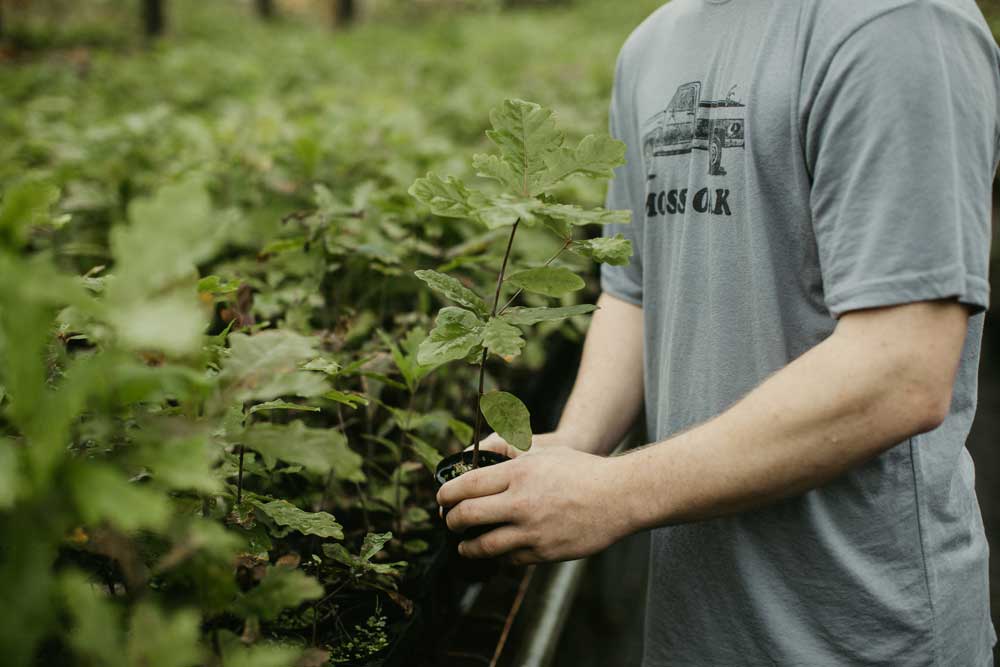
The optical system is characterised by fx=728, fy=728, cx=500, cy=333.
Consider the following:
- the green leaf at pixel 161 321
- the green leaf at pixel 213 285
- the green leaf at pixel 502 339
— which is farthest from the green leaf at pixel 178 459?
the green leaf at pixel 502 339

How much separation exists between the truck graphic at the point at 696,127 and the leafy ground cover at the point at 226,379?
61cm

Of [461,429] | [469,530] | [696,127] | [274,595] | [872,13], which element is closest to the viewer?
[274,595]

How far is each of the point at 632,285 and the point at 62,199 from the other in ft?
6.62

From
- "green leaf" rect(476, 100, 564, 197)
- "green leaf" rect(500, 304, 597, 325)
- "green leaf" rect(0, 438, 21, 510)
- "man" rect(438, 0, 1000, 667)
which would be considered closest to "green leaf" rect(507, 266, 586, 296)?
"green leaf" rect(500, 304, 597, 325)

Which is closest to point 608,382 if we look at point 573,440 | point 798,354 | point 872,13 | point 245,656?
point 573,440

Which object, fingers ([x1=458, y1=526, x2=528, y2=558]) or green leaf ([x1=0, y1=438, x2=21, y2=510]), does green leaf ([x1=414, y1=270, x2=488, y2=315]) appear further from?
green leaf ([x1=0, y1=438, x2=21, y2=510])

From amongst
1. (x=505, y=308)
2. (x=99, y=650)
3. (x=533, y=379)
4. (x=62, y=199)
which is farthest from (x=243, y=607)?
(x=62, y=199)

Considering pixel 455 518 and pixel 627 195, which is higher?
pixel 627 195

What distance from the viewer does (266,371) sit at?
2.60 ft

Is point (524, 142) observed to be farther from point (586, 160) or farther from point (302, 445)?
point (302, 445)

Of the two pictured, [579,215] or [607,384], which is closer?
[579,215]

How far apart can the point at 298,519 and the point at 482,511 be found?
27 centimetres

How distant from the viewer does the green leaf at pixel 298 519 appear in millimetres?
1038

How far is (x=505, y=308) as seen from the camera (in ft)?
3.79
